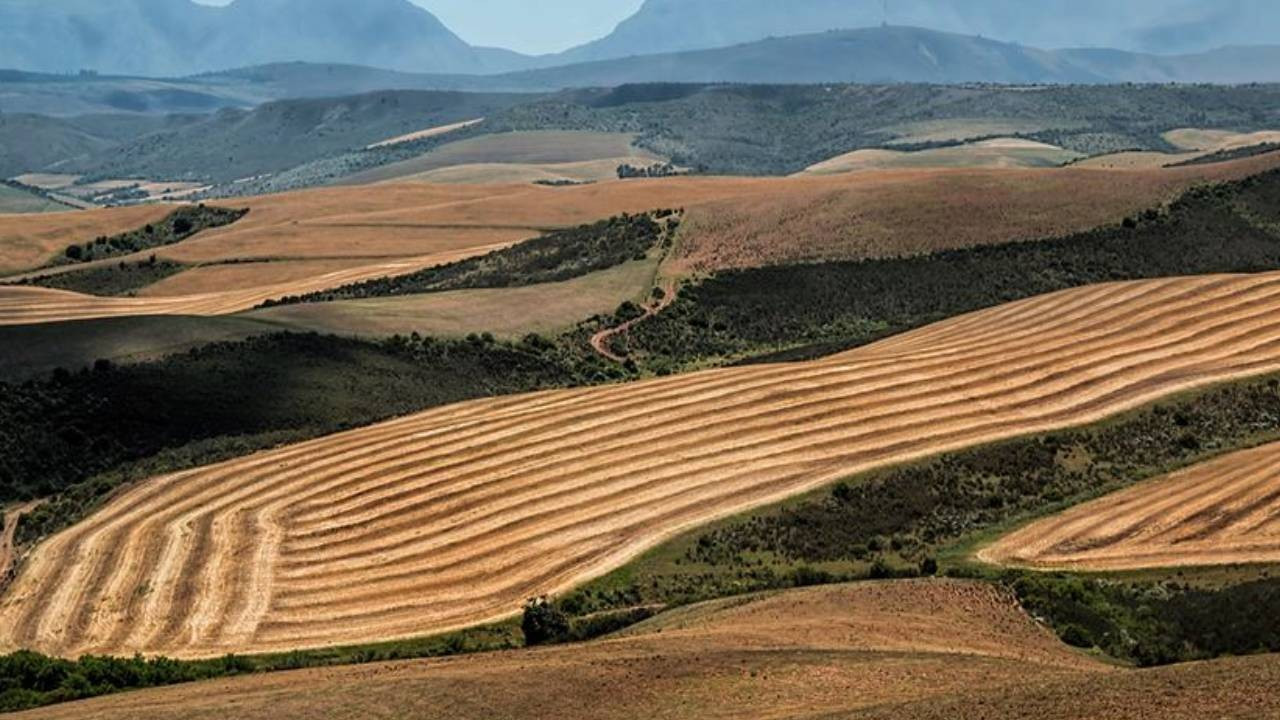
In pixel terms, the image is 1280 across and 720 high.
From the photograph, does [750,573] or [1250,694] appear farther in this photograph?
[750,573]

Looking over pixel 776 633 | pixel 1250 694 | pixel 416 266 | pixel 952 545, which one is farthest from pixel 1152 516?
pixel 416 266

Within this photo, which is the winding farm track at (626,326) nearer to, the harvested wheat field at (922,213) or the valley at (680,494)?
the valley at (680,494)

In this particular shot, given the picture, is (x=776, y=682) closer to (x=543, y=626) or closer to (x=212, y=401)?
(x=543, y=626)

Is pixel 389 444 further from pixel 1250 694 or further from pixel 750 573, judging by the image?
pixel 1250 694

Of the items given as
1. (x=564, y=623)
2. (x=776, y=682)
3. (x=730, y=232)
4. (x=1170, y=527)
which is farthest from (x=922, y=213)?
(x=776, y=682)

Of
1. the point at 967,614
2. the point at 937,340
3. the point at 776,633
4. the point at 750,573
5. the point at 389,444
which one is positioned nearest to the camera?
the point at 776,633

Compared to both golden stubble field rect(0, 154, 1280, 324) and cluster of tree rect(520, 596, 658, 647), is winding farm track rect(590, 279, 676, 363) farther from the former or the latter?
cluster of tree rect(520, 596, 658, 647)

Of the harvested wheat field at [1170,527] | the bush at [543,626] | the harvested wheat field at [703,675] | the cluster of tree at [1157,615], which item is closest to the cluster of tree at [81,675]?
the harvested wheat field at [703,675]
